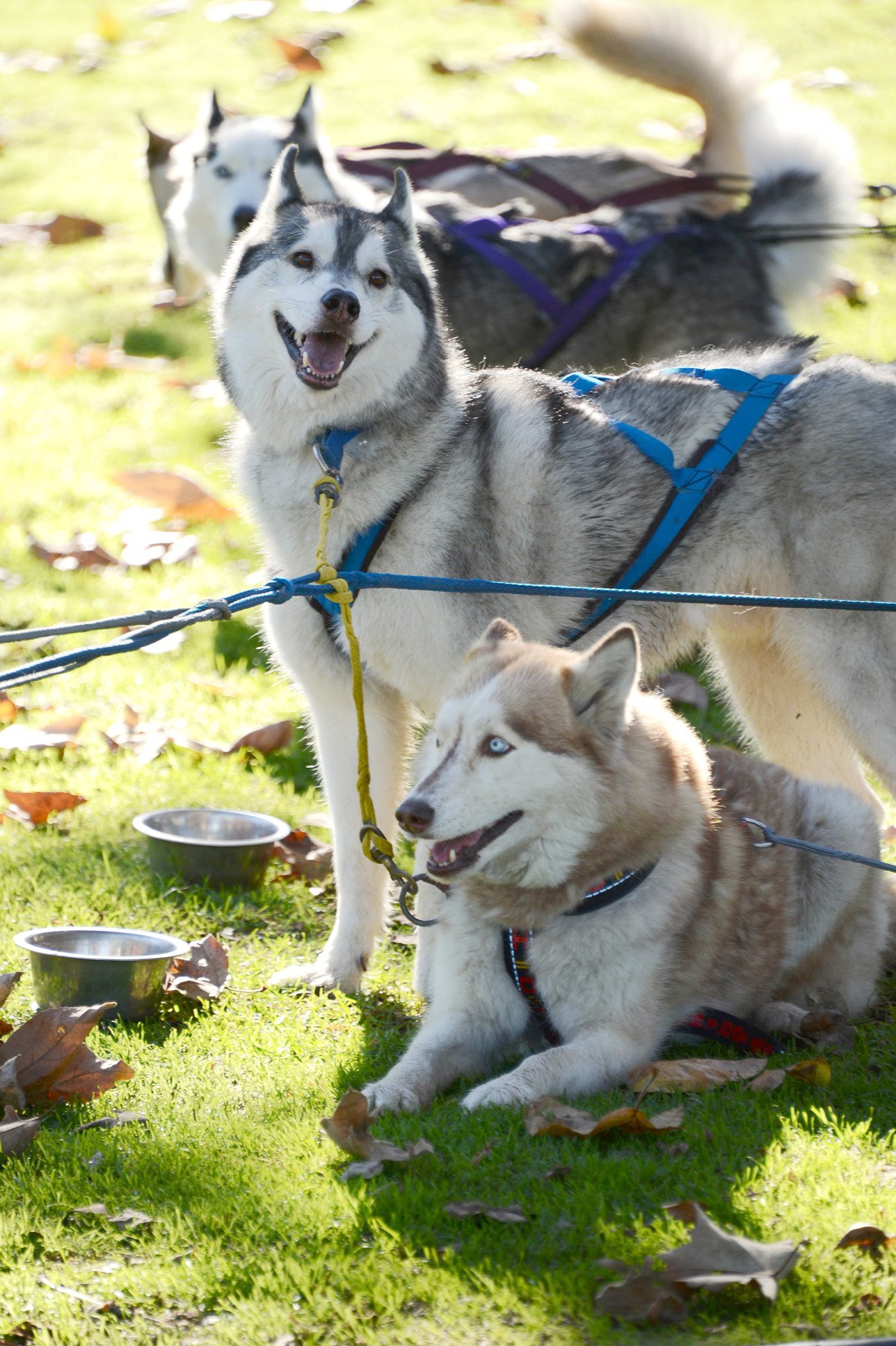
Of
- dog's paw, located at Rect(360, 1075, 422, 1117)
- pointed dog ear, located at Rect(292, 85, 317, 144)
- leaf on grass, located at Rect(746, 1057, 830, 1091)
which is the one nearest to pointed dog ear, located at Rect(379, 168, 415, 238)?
dog's paw, located at Rect(360, 1075, 422, 1117)

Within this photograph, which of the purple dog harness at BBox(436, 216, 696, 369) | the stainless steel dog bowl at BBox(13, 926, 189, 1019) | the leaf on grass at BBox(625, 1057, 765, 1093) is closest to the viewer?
the leaf on grass at BBox(625, 1057, 765, 1093)

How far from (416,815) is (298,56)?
42.4ft

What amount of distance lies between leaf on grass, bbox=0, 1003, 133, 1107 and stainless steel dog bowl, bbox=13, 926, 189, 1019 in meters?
0.25

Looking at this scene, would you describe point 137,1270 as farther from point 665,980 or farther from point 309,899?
point 309,899

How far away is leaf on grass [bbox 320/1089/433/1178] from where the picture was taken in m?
2.77

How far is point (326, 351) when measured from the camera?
3582 mm

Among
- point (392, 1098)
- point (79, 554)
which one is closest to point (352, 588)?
point (392, 1098)

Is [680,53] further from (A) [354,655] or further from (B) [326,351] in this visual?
(A) [354,655]

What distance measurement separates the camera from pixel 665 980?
3.16 meters

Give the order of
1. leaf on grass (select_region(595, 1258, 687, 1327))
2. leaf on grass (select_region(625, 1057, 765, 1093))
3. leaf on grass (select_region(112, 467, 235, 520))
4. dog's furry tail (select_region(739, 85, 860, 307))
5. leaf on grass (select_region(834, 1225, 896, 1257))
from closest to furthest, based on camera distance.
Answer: leaf on grass (select_region(595, 1258, 687, 1327)), leaf on grass (select_region(834, 1225, 896, 1257)), leaf on grass (select_region(625, 1057, 765, 1093)), dog's furry tail (select_region(739, 85, 860, 307)), leaf on grass (select_region(112, 467, 235, 520))

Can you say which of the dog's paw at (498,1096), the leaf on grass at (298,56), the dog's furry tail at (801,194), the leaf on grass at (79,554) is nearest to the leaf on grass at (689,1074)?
the dog's paw at (498,1096)

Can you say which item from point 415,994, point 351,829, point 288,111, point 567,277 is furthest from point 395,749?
point 288,111

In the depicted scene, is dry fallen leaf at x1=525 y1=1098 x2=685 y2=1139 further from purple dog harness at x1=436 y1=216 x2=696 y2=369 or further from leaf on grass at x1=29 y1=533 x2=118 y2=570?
leaf on grass at x1=29 y1=533 x2=118 y2=570

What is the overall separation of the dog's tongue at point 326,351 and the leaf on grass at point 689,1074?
1.85m
